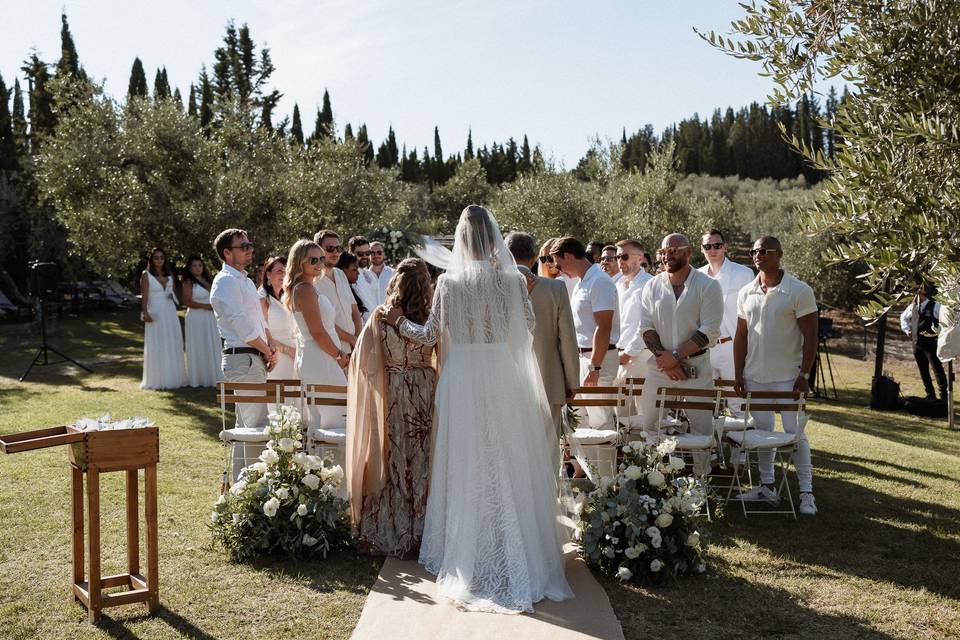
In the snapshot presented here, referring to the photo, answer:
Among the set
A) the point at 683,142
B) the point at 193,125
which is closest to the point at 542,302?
the point at 193,125

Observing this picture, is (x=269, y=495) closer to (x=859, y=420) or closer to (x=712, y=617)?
(x=712, y=617)

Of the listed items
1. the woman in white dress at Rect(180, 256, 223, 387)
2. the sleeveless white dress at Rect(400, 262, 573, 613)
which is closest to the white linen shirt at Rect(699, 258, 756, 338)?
the sleeveless white dress at Rect(400, 262, 573, 613)

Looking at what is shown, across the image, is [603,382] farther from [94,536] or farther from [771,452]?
[94,536]

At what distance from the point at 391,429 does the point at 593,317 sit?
2757mm

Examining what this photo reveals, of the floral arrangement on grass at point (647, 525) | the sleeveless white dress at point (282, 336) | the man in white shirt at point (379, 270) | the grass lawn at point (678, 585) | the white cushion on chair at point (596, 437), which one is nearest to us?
the grass lawn at point (678, 585)

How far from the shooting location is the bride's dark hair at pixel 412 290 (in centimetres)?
586

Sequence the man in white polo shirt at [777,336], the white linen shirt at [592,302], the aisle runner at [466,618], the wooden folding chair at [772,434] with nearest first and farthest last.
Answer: the aisle runner at [466,618], the wooden folding chair at [772,434], the man in white polo shirt at [777,336], the white linen shirt at [592,302]

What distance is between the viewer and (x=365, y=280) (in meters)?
11.6

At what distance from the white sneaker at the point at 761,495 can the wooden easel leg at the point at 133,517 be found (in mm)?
4975

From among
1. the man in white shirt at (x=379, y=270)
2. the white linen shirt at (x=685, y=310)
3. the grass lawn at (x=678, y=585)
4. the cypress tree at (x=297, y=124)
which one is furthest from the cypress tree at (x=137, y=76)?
the white linen shirt at (x=685, y=310)

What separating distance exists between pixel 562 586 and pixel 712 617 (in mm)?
920

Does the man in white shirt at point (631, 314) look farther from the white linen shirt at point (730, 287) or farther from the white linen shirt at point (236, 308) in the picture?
the white linen shirt at point (236, 308)

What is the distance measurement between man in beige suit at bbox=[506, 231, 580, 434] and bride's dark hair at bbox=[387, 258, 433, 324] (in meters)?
0.75

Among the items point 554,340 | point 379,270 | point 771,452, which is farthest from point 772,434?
point 379,270
